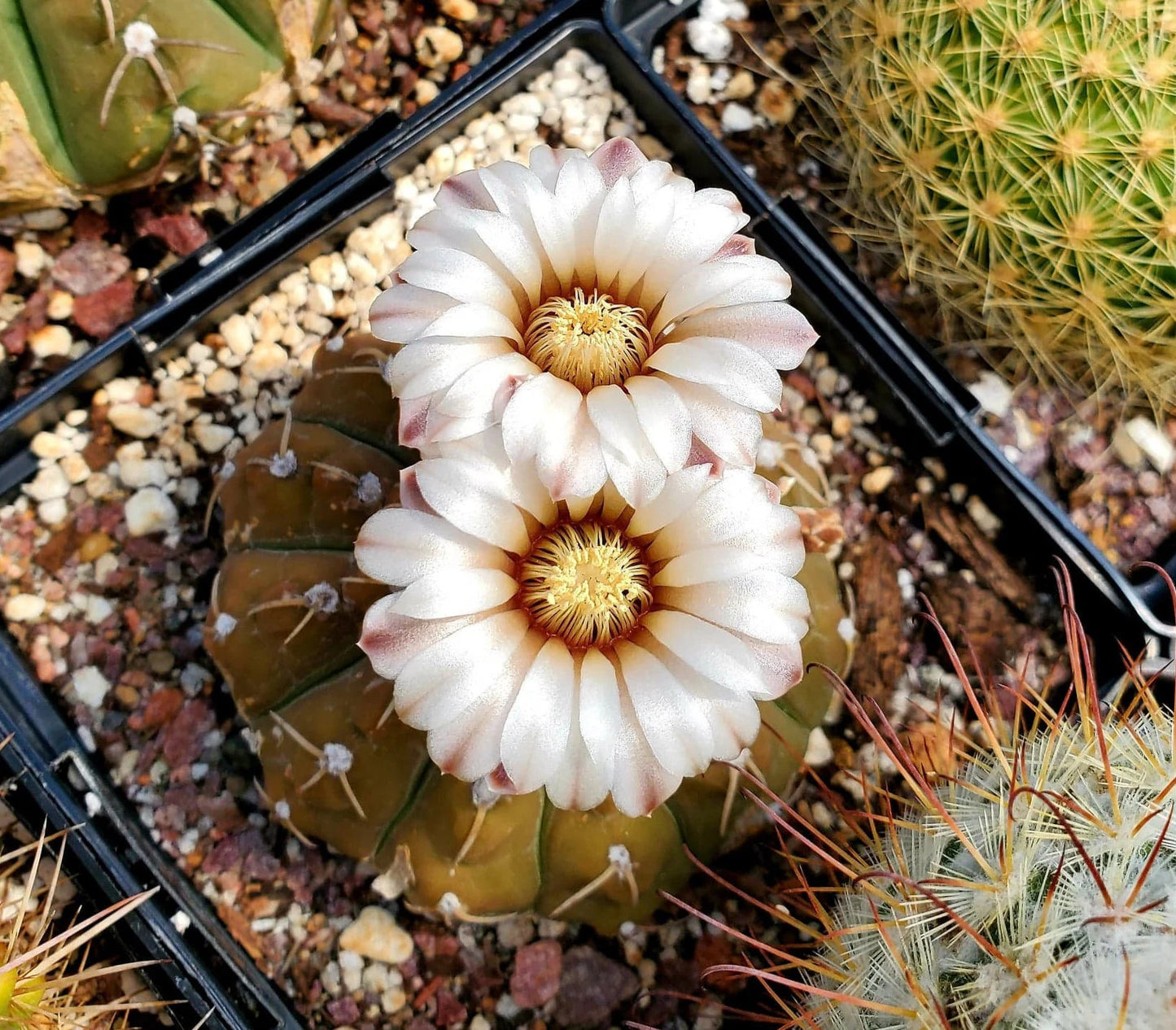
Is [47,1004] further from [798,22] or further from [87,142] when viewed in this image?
[798,22]

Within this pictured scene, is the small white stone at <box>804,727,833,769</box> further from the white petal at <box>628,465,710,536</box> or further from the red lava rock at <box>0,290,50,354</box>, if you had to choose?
the red lava rock at <box>0,290,50,354</box>

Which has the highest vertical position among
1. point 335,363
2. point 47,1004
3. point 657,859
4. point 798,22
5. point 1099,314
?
point 798,22

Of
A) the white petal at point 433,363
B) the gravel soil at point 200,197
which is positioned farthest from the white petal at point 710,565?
the gravel soil at point 200,197

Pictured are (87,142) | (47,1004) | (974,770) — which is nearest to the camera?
(47,1004)

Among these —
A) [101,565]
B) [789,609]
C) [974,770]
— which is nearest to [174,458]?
[101,565]

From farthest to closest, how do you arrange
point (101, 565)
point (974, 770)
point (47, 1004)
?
1. point (101, 565)
2. point (974, 770)
3. point (47, 1004)

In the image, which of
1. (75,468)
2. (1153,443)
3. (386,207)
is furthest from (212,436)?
(1153,443)

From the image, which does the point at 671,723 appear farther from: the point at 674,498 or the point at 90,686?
the point at 90,686

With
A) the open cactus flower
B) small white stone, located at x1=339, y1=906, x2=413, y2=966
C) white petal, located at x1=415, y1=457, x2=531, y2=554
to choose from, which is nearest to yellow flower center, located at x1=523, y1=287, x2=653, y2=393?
the open cactus flower

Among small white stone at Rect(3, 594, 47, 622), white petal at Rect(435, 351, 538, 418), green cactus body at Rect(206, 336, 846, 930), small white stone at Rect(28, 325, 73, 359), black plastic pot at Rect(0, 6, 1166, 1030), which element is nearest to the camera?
white petal at Rect(435, 351, 538, 418)
